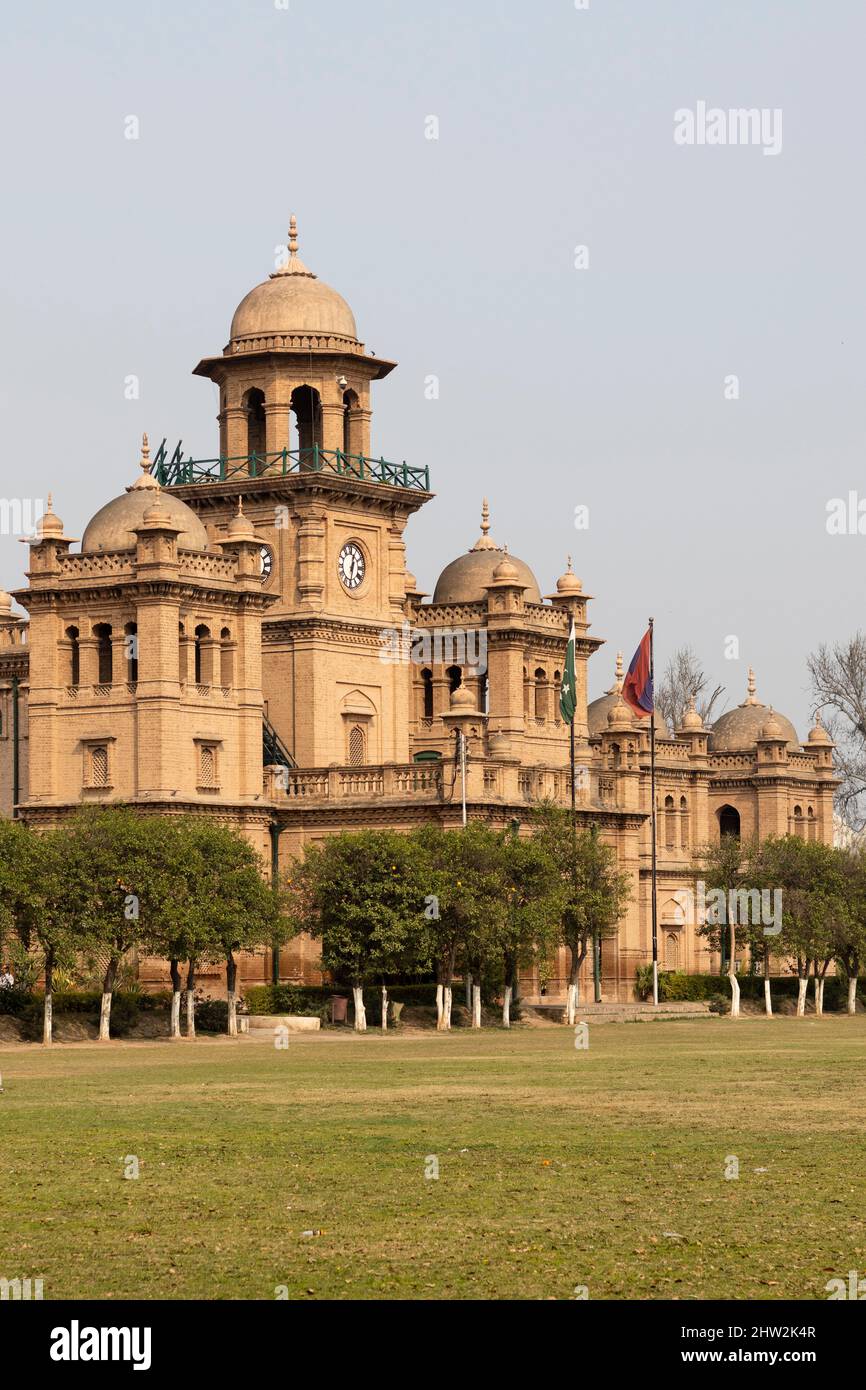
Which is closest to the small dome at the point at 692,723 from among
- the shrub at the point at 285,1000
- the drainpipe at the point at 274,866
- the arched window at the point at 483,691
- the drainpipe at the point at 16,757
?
the arched window at the point at 483,691

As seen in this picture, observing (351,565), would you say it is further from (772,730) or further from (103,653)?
(772,730)

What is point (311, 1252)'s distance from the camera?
23156 millimetres

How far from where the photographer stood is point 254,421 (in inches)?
3711

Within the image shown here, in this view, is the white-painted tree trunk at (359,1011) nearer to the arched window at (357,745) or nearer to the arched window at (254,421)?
the arched window at (357,745)

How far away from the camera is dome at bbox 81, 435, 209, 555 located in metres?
82.8

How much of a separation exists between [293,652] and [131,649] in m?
10.2

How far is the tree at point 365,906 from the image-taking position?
7244 cm

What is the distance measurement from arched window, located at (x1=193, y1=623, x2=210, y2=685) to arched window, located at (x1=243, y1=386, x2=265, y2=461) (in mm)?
12808

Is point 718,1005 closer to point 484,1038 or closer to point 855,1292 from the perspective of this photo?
point 484,1038

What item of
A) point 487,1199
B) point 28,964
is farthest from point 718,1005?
point 487,1199

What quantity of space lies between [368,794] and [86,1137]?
168 feet

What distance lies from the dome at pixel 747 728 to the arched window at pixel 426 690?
31.1 m

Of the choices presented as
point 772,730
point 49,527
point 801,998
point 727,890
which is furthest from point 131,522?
point 772,730

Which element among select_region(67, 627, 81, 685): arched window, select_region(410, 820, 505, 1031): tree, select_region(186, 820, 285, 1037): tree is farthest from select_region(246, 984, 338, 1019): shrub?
select_region(67, 627, 81, 685): arched window
